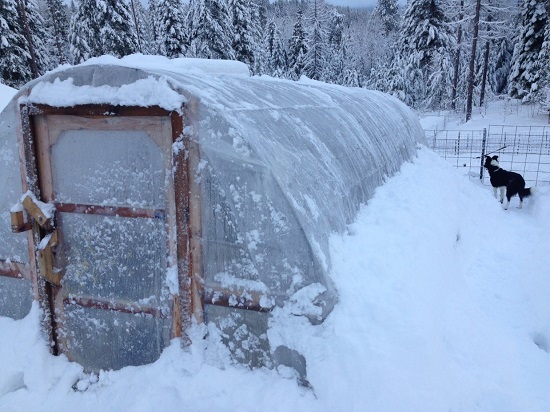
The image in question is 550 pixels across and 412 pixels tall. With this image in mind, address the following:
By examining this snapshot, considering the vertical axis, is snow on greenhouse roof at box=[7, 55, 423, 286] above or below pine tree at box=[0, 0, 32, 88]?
below

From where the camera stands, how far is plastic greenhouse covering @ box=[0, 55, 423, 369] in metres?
3.43

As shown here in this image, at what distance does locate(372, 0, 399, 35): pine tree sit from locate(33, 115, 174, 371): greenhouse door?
54977mm

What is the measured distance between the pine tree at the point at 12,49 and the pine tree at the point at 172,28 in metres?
8.83

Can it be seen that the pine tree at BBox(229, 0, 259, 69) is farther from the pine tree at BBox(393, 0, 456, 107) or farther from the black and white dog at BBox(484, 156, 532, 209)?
the black and white dog at BBox(484, 156, 532, 209)

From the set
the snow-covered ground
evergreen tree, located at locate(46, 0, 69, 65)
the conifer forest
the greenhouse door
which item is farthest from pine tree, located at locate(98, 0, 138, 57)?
the snow-covered ground

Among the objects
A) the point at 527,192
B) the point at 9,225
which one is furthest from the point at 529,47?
the point at 9,225

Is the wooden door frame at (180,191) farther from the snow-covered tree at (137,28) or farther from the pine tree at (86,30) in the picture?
the snow-covered tree at (137,28)

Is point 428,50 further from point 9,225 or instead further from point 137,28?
point 9,225

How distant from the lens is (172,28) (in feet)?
96.2

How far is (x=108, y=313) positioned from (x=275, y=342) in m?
1.77

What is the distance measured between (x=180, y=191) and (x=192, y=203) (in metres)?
0.15

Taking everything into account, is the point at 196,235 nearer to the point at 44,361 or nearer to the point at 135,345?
the point at 135,345

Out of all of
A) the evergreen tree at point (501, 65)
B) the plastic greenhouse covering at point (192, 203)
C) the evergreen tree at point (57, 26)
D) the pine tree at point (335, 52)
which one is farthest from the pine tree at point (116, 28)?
the evergreen tree at point (501, 65)

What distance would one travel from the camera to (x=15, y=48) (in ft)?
79.3
